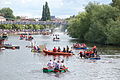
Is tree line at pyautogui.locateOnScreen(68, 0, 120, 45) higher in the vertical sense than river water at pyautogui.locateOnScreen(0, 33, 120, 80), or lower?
higher

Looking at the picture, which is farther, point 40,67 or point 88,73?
point 40,67

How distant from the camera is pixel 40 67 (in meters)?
54.6

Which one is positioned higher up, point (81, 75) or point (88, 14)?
point (88, 14)

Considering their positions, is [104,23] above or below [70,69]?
above

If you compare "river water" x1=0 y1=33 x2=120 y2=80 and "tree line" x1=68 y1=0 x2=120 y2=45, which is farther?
"tree line" x1=68 y1=0 x2=120 y2=45

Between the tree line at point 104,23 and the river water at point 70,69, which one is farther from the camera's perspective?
the tree line at point 104,23

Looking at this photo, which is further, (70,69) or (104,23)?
(104,23)

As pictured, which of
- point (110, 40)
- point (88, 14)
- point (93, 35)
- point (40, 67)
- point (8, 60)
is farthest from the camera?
point (88, 14)

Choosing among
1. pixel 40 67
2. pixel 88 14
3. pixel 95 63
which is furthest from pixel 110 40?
pixel 40 67

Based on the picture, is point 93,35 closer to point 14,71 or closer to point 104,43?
point 104,43

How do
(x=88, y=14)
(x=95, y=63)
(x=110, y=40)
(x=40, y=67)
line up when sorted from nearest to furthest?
1. (x=40, y=67)
2. (x=95, y=63)
3. (x=110, y=40)
4. (x=88, y=14)

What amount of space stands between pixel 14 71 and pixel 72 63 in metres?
12.2

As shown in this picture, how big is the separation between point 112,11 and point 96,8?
9.47 meters

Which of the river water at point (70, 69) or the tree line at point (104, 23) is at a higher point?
the tree line at point (104, 23)
